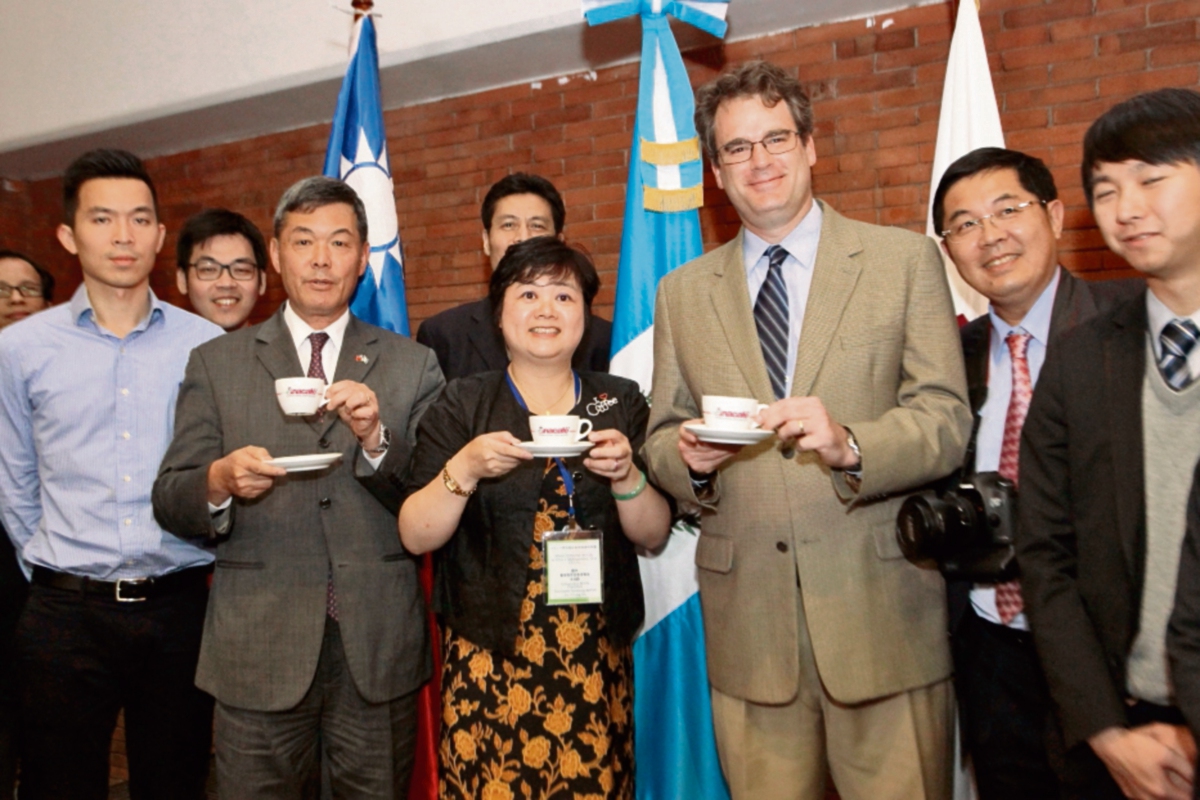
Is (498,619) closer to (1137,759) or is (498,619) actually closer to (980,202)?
(1137,759)

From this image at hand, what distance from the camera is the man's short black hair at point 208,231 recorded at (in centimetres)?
339

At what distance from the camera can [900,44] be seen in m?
3.67

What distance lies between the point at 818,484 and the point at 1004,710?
29.9 inches

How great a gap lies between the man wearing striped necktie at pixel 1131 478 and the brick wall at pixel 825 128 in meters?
2.13

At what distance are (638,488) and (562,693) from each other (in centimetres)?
51

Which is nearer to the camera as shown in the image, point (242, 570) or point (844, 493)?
point (844, 493)

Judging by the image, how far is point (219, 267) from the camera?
3.36 m

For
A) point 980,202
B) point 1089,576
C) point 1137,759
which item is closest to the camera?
point 1137,759

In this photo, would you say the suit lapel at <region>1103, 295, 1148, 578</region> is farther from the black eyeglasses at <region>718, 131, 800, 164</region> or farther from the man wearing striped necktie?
the black eyeglasses at <region>718, 131, 800, 164</region>

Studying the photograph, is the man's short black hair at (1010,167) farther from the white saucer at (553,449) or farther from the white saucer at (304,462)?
the white saucer at (304,462)

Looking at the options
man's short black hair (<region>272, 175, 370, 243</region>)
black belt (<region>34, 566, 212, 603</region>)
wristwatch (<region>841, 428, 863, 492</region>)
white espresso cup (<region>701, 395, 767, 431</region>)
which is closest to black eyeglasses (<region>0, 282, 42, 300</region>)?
black belt (<region>34, 566, 212, 603</region>)

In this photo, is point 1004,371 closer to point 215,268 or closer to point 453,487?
point 453,487

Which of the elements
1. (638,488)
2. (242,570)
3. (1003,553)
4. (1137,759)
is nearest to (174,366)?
(242,570)

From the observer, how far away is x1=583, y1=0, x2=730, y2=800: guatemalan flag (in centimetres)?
280
